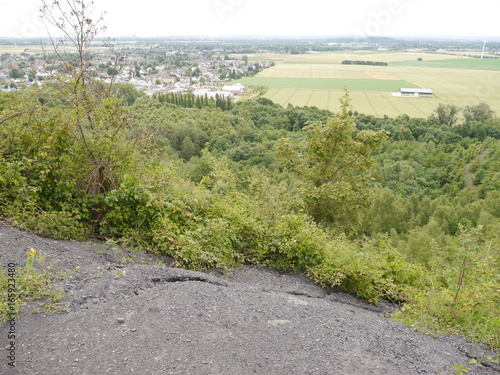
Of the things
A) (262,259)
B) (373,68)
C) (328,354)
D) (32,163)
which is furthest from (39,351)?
(373,68)

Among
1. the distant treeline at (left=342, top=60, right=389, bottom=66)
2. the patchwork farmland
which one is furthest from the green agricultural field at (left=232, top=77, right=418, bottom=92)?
the distant treeline at (left=342, top=60, right=389, bottom=66)

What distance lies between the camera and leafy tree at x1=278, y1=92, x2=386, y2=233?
36.5 ft

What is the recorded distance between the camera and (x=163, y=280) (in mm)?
5828

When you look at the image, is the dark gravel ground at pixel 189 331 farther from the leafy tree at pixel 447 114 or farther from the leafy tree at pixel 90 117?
the leafy tree at pixel 447 114

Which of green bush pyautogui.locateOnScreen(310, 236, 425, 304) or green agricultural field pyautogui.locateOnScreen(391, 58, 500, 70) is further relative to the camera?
green agricultural field pyautogui.locateOnScreen(391, 58, 500, 70)

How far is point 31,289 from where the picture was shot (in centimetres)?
474

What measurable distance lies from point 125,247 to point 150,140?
8.68ft

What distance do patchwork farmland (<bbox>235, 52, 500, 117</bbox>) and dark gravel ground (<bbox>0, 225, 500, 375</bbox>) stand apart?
6626cm

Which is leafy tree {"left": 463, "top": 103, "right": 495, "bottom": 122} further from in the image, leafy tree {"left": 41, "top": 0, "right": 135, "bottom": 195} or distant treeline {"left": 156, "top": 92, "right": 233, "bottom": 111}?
leafy tree {"left": 41, "top": 0, "right": 135, "bottom": 195}

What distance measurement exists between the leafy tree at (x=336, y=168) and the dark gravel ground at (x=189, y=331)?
17.0 feet

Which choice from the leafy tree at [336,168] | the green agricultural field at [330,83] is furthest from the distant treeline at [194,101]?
the leafy tree at [336,168]

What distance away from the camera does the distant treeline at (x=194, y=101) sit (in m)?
71.1

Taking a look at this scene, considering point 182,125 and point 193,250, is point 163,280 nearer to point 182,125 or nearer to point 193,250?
point 193,250

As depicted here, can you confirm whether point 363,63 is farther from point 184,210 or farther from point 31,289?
point 31,289
